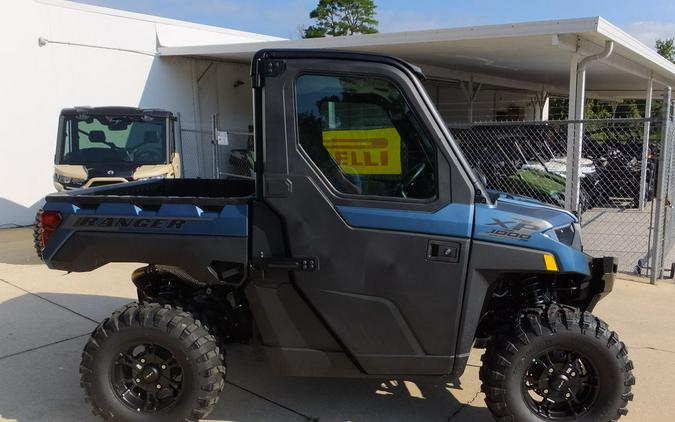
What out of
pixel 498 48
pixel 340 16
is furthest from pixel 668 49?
pixel 498 48

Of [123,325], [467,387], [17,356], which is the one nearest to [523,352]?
[467,387]

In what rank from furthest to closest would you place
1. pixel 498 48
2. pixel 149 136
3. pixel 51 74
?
pixel 51 74, pixel 498 48, pixel 149 136

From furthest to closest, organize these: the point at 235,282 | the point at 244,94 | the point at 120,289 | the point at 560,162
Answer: the point at 244,94 < the point at 560,162 < the point at 120,289 < the point at 235,282

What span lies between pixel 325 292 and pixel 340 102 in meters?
Answer: 1.01

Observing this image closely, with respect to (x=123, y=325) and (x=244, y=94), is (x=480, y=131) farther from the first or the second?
(x=123, y=325)

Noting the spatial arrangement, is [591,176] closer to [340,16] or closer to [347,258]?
[347,258]

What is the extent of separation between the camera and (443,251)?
282 cm

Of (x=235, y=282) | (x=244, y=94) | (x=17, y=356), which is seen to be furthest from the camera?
(x=244, y=94)

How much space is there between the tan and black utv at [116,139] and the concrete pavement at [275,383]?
294 cm

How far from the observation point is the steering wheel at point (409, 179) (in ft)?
9.31

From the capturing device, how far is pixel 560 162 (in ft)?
37.1

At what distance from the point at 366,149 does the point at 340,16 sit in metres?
48.9

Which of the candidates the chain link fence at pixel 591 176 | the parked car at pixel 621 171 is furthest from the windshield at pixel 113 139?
the parked car at pixel 621 171

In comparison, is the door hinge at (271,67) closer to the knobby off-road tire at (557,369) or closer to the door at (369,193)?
the door at (369,193)
